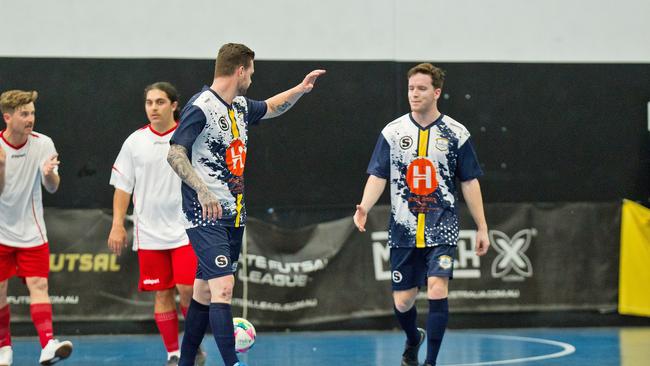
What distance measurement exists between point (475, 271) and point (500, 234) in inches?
19.2

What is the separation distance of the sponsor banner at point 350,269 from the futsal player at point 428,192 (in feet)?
11.2

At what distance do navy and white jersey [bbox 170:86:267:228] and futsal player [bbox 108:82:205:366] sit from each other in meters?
1.61

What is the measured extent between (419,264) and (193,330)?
1.82 m

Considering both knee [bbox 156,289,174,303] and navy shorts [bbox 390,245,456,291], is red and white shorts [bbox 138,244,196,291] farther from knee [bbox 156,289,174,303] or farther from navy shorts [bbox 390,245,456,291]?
navy shorts [bbox 390,245,456,291]

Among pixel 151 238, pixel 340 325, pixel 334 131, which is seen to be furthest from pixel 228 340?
pixel 334 131

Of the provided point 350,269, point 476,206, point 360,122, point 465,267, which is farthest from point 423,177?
point 360,122

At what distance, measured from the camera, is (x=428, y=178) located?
7434 millimetres

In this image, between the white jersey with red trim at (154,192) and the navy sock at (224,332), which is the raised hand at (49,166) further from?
the navy sock at (224,332)

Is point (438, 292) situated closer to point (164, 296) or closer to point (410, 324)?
point (410, 324)

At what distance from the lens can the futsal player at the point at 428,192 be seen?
7.32 m

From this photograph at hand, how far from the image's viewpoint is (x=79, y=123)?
11328mm

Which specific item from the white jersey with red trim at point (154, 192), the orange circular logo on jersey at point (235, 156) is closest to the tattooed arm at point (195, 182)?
the orange circular logo on jersey at point (235, 156)

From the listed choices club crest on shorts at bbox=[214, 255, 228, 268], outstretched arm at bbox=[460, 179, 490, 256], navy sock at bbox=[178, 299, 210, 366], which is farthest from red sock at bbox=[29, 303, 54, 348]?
outstretched arm at bbox=[460, 179, 490, 256]

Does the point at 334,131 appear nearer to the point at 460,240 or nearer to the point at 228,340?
the point at 460,240
